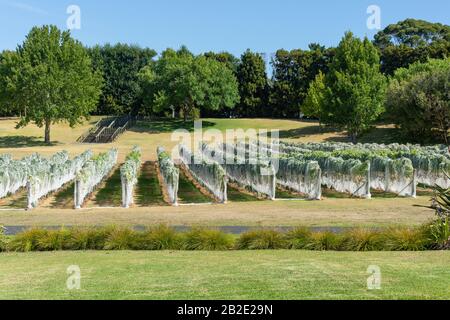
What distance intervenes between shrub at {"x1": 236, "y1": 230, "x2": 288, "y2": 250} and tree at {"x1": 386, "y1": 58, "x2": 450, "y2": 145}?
135ft

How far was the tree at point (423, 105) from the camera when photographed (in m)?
48.4

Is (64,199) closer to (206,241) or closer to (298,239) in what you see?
(206,241)

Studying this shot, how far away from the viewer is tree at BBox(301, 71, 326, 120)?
6066cm

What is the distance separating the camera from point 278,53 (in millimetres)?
89125

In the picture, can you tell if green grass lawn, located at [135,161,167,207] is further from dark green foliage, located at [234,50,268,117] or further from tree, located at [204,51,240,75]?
tree, located at [204,51,240,75]

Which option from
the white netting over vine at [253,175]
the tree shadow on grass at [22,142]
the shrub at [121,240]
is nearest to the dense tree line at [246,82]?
the tree shadow on grass at [22,142]

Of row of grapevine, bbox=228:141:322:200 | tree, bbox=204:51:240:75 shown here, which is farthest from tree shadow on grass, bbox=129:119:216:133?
row of grapevine, bbox=228:141:322:200

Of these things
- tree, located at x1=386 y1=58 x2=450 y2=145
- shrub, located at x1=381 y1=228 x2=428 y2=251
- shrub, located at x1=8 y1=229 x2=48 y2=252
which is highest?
tree, located at x1=386 y1=58 x2=450 y2=145

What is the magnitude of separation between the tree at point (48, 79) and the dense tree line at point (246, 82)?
11 cm

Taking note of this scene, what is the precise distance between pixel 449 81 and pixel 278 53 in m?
43.2

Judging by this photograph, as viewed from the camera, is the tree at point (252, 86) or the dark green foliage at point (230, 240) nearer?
the dark green foliage at point (230, 240)

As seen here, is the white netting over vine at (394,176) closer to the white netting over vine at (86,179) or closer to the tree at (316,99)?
the white netting over vine at (86,179)

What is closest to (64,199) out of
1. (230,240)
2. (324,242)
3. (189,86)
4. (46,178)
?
(46,178)
